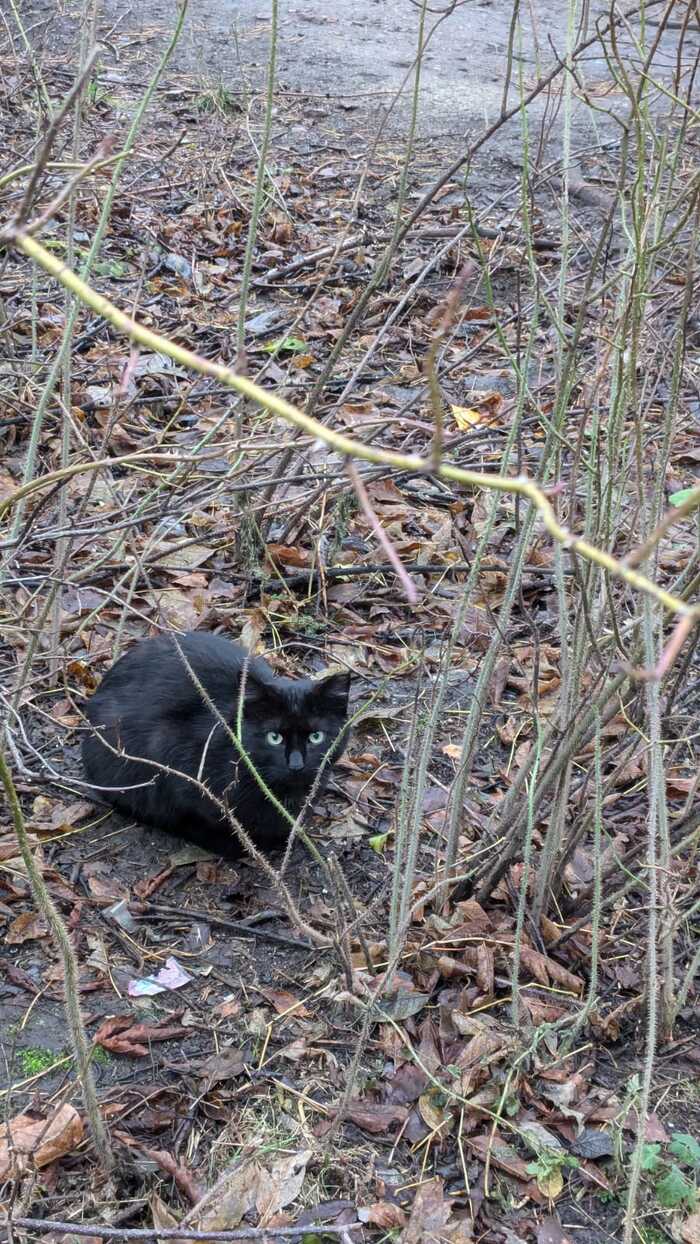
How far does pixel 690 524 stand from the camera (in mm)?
4680

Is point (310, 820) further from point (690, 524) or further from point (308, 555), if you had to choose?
point (690, 524)

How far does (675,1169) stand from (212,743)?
1.77 meters

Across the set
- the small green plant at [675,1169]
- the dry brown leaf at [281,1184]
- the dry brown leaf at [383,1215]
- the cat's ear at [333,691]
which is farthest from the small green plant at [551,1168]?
the cat's ear at [333,691]

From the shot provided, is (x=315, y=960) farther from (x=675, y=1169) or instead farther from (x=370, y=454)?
(x=370, y=454)

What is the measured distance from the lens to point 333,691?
11.8 ft

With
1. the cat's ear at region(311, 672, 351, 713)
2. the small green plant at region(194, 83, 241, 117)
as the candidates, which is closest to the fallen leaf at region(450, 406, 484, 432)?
the cat's ear at region(311, 672, 351, 713)

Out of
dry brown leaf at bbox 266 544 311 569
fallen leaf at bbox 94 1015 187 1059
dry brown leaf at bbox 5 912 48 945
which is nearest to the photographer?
fallen leaf at bbox 94 1015 187 1059

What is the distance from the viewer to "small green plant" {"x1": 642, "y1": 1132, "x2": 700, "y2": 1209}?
254cm

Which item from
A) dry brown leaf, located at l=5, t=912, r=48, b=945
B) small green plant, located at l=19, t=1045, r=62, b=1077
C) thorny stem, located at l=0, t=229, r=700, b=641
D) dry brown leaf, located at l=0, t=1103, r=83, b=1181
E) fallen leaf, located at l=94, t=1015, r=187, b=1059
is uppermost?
thorny stem, located at l=0, t=229, r=700, b=641

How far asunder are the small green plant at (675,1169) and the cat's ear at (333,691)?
1.54m

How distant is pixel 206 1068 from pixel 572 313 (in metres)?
4.80

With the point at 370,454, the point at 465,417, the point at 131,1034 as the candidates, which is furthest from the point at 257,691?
the point at 370,454

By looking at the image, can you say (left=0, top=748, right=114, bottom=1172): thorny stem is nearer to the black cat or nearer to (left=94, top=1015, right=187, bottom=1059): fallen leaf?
(left=94, top=1015, right=187, bottom=1059): fallen leaf

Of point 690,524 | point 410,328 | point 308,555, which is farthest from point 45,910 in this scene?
point 410,328
